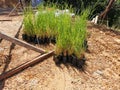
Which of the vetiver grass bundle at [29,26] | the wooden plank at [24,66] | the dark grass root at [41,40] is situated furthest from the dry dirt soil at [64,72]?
the vetiver grass bundle at [29,26]

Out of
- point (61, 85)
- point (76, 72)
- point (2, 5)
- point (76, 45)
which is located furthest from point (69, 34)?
point (2, 5)

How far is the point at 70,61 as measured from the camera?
4.09 m

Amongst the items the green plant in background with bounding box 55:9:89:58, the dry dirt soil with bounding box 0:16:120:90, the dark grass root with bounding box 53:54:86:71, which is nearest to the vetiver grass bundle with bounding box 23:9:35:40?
the dry dirt soil with bounding box 0:16:120:90

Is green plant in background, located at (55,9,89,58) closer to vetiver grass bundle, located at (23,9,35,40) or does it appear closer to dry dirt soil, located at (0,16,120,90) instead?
dry dirt soil, located at (0,16,120,90)

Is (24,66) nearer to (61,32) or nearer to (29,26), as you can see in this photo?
(61,32)

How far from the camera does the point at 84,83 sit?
3666mm

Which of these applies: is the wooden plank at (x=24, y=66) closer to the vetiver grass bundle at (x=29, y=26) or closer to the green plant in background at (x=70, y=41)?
the green plant in background at (x=70, y=41)

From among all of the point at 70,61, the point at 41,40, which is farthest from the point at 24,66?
the point at 41,40

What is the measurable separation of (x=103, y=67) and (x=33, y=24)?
4.78ft

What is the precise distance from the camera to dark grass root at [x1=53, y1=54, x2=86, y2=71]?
4.04 meters

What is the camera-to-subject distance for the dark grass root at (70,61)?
13.2 feet

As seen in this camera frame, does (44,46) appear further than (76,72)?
Yes

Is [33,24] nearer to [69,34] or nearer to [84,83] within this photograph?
[69,34]

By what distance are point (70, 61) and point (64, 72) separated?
0.28 meters
